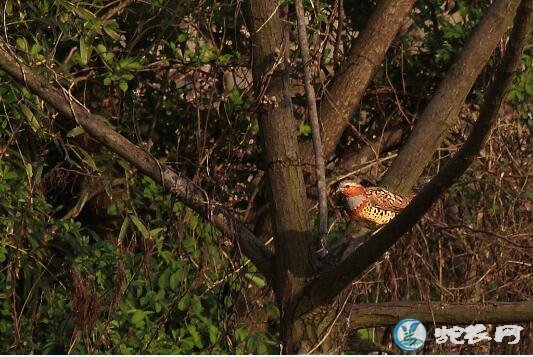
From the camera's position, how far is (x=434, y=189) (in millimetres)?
2926

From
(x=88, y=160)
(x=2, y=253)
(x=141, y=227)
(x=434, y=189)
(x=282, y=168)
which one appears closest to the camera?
(x=434, y=189)

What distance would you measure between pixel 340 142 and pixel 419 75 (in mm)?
464

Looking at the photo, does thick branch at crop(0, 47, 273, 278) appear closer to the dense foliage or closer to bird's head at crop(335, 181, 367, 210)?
bird's head at crop(335, 181, 367, 210)

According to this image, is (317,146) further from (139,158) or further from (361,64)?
(361,64)

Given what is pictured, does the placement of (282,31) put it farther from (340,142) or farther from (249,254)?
(340,142)

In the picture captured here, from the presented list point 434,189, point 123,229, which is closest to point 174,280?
point 123,229

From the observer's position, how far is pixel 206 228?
4859mm

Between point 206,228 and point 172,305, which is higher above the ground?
point 206,228

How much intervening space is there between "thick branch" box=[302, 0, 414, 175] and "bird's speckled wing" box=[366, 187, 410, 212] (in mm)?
735

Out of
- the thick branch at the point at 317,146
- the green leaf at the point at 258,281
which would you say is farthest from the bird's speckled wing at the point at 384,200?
the green leaf at the point at 258,281

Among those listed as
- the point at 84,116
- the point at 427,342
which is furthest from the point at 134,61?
the point at 427,342

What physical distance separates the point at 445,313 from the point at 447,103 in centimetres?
71

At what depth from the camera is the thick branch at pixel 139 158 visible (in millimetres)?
3600

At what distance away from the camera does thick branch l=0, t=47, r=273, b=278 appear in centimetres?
360
